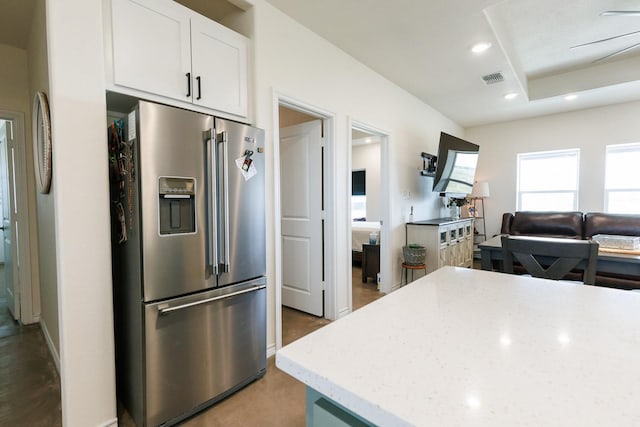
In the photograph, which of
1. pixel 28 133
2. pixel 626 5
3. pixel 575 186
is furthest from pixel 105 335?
pixel 575 186

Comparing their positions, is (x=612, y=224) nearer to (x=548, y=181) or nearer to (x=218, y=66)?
(x=548, y=181)

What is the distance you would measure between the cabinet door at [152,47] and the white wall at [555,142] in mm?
5952

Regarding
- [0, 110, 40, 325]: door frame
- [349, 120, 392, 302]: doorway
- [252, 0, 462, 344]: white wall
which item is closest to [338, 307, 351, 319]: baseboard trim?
[252, 0, 462, 344]: white wall

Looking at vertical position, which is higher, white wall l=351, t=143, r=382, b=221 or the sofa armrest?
white wall l=351, t=143, r=382, b=221

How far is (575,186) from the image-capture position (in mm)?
5289

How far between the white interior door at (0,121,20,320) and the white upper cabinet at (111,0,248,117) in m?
2.33

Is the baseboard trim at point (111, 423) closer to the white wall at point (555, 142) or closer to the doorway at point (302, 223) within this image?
the doorway at point (302, 223)

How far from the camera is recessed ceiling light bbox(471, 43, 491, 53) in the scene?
9.66 feet

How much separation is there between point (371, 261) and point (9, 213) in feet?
13.9

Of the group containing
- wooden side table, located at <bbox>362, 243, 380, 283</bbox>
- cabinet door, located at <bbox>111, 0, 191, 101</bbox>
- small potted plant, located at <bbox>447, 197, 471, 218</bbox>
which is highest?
cabinet door, located at <bbox>111, 0, 191, 101</bbox>

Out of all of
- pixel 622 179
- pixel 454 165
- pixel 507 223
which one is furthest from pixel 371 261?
pixel 622 179

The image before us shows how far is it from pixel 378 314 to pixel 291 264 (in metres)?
2.58

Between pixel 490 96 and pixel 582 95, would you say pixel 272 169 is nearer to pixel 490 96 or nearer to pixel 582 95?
pixel 490 96

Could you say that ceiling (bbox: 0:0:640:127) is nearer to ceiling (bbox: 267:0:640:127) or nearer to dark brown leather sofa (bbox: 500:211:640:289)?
ceiling (bbox: 267:0:640:127)
